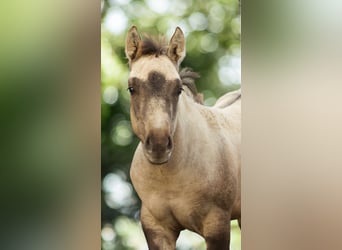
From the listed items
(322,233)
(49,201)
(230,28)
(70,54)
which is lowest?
(322,233)

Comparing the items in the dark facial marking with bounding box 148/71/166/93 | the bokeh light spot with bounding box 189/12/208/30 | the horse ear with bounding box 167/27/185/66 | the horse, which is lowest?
the horse

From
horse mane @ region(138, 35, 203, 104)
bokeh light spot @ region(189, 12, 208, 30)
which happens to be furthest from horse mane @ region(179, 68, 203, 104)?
bokeh light spot @ region(189, 12, 208, 30)

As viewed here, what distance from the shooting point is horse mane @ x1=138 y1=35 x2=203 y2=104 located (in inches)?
64.7

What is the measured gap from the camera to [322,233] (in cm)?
163

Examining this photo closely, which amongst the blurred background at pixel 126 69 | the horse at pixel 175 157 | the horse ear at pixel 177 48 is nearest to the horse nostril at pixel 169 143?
the horse at pixel 175 157

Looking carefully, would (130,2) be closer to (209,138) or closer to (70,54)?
(70,54)

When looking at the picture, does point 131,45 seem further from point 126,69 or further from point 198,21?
point 198,21

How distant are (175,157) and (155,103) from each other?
21 centimetres

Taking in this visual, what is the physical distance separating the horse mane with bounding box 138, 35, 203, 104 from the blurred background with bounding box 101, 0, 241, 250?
0.06 ft

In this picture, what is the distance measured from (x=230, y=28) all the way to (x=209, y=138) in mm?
412

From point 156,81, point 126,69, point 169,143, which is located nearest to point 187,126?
point 169,143

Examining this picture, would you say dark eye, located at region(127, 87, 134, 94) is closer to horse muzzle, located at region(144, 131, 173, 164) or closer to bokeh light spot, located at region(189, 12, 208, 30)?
horse muzzle, located at region(144, 131, 173, 164)

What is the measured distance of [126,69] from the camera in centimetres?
165

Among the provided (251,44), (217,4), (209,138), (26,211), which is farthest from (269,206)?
(26,211)
